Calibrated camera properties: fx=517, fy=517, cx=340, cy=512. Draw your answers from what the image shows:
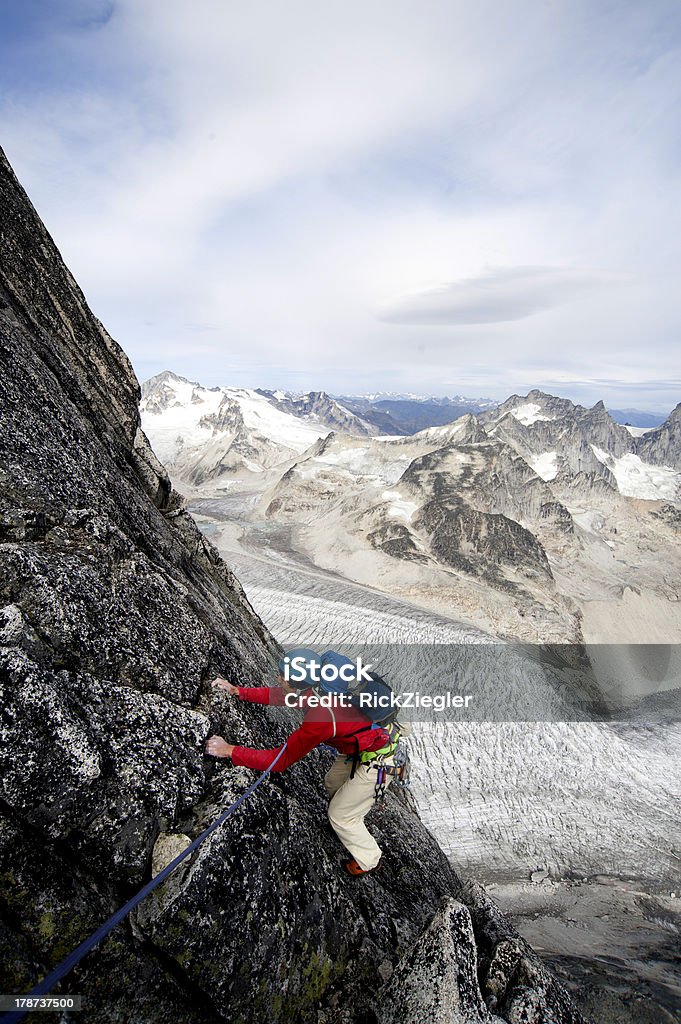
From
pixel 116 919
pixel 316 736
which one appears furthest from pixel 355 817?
pixel 116 919

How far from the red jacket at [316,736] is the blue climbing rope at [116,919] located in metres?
0.14

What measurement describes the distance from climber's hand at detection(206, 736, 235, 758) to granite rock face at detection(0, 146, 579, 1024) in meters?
0.13

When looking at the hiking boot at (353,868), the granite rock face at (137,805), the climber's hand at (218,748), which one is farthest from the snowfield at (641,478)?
the climber's hand at (218,748)

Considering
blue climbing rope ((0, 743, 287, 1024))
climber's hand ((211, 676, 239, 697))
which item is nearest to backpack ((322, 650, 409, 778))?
blue climbing rope ((0, 743, 287, 1024))

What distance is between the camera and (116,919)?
171 inches

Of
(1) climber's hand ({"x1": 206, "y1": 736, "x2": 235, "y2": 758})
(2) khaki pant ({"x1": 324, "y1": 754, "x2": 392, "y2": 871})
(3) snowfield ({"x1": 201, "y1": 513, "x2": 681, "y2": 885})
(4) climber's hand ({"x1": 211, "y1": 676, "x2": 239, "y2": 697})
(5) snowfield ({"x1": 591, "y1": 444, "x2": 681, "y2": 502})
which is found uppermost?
(4) climber's hand ({"x1": 211, "y1": 676, "x2": 239, "y2": 697})

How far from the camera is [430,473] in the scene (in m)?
90.8

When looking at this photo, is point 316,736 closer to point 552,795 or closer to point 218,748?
point 218,748

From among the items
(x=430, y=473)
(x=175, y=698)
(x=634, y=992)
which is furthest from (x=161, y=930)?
(x=430, y=473)

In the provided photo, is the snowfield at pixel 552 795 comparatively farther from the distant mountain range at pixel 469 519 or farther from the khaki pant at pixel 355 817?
the distant mountain range at pixel 469 519

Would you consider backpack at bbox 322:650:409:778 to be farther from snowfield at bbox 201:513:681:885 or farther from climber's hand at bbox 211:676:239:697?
snowfield at bbox 201:513:681:885

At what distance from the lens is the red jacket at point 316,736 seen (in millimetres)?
6488

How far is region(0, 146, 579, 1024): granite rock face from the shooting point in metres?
5.03

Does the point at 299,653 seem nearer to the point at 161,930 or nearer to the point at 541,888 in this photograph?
the point at 161,930
